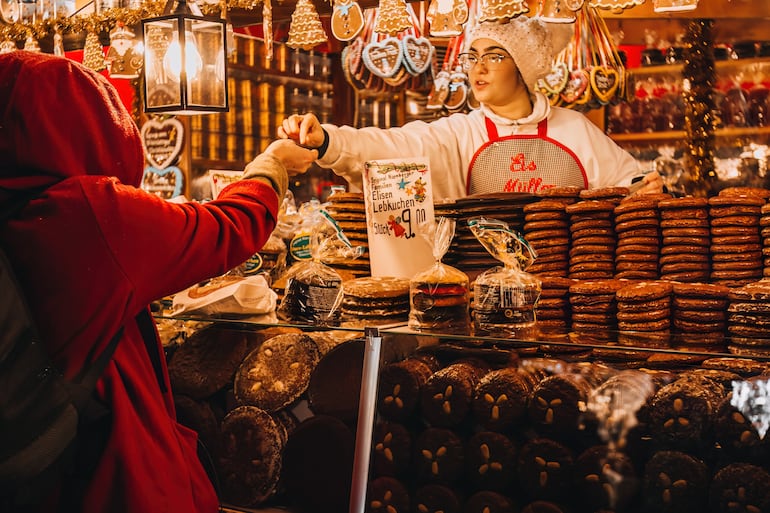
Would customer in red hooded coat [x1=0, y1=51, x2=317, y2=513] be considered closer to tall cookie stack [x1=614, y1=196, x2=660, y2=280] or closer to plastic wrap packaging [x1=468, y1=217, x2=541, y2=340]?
plastic wrap packaging [x1=468, y1=217, x2=541, y2=340]

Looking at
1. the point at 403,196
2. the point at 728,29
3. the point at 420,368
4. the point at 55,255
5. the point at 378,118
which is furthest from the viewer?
the point at 378,118

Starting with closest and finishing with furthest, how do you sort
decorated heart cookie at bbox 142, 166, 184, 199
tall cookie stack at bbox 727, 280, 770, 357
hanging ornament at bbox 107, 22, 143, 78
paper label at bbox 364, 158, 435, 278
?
tall cookie stack at bbox 727, 280, 770, 357 < paper label at bbox 364, 158, 435, 278 < hanging ornament at bbox 107, 22, 143, 78 < decorated heart cookie at bbox 142, 166, 184, 199

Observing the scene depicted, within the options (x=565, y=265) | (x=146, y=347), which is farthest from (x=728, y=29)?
(x=146, y=347)

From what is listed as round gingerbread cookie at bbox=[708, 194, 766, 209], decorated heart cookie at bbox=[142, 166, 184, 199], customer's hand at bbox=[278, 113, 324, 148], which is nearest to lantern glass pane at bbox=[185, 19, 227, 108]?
customer's hand at bbox=[278, 113, 324, 148]

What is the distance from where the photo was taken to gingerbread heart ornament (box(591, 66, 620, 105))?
4.80 meters

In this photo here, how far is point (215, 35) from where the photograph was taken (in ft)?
7.71

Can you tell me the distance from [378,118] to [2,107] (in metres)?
5.63

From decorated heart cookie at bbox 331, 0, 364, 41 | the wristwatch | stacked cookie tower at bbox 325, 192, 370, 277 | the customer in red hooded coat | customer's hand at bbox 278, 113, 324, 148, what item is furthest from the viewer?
the wristwatch

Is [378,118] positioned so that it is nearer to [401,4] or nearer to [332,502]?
[401,4]

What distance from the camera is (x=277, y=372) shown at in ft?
6.75

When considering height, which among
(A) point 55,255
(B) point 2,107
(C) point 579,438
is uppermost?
(B) point 2,107

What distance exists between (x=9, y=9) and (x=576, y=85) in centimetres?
299

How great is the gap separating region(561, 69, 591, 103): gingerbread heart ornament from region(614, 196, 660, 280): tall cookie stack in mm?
2874

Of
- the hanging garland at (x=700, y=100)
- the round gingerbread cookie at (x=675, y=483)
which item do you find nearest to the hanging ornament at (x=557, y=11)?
the round gingerbread cookie at (x=675, y=483)
